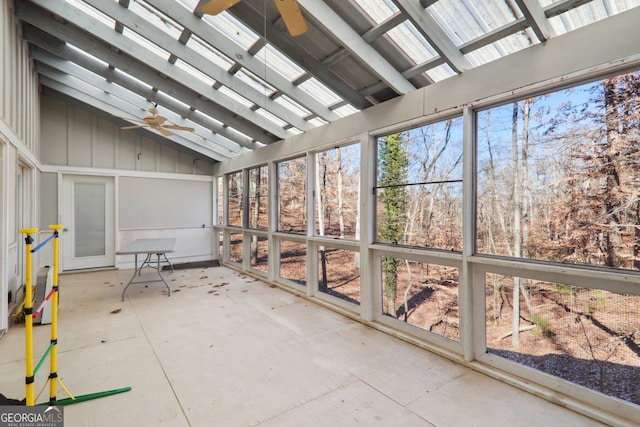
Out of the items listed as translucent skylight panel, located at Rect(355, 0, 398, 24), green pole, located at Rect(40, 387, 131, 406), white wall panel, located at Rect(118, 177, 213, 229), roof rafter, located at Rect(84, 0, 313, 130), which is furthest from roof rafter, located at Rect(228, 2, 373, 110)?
white wall panel, located at Rect(118, 177, 213, 229)

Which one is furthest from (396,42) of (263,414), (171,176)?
(171,176)

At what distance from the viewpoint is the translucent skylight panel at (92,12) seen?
131 inches

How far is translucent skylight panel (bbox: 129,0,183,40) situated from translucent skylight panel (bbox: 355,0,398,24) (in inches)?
80.1

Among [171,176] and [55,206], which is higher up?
[171,176]

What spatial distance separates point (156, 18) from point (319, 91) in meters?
1.96

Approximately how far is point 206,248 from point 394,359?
20.4ft

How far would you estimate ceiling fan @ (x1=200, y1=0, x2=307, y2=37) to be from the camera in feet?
5.90

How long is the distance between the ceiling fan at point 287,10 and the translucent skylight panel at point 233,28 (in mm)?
1048

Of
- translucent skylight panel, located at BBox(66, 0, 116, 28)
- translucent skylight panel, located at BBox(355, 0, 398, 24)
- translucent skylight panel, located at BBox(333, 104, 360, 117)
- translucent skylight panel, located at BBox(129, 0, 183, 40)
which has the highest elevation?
translucent skylight panel, located at BBox(66, 0, 116, 28)

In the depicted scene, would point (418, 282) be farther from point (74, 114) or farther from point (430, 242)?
point (74, 114)

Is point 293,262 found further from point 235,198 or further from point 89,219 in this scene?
point 89,219

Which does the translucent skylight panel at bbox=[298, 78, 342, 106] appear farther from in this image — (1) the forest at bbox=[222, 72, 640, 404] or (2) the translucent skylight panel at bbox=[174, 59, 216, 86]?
(2) the translucent skylight panel at bbox=[174, 59, 216, 86]

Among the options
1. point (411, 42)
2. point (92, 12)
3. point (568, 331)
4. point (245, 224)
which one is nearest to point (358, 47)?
point (411, 42)

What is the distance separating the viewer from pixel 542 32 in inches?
81.4
